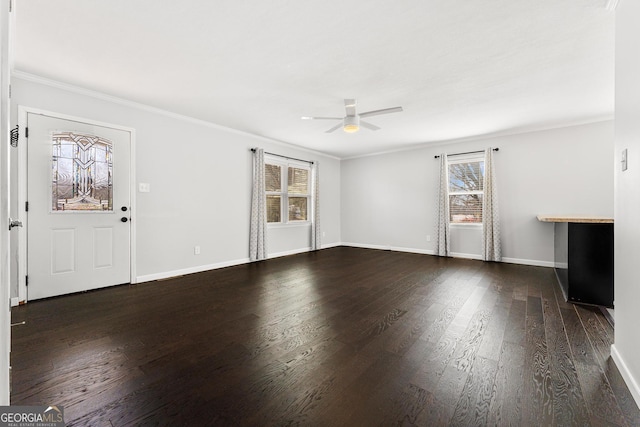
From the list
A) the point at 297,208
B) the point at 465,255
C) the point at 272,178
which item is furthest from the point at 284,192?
the point at 465,255

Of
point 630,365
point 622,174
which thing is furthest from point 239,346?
point 622,174

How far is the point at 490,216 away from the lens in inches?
199

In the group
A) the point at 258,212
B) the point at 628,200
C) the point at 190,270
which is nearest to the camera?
the point at 628,200

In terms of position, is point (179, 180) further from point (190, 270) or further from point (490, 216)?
point (490, 216)

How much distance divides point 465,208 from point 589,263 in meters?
2.83

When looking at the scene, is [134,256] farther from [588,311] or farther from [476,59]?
[588,311]

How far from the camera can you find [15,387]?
4.97 ft

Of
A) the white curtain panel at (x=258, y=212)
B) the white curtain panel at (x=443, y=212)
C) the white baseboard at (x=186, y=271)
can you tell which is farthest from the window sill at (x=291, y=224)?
the white curtain panel at (x=443, y=212)

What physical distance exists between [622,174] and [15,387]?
147 inches

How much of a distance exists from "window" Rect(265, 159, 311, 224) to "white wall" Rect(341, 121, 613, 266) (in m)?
1.62

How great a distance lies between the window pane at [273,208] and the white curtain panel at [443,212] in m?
3.40

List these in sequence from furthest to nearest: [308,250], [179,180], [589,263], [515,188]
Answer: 1. [308,250]
2. [515,188]
3. [179,180]
4. [589,263]

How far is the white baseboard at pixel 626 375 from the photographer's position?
1.39 m

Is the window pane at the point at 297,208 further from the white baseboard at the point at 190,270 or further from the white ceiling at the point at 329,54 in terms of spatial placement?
the white ceiling at the point at 329,54
